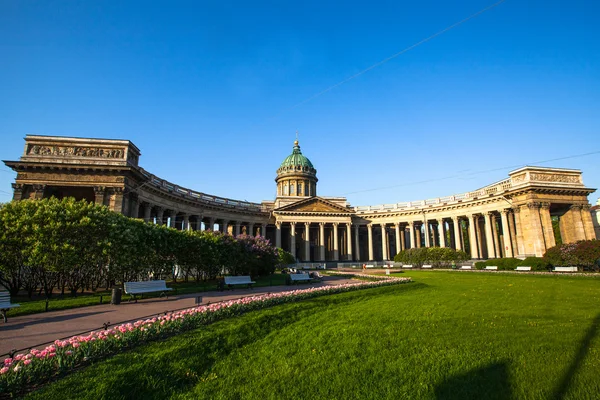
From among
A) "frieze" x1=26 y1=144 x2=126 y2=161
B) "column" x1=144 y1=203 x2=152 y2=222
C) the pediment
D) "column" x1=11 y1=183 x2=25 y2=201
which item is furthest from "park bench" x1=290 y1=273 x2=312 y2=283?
the pediment

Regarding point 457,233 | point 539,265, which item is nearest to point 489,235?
point 457,233

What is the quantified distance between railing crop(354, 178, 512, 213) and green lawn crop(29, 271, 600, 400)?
45780mm

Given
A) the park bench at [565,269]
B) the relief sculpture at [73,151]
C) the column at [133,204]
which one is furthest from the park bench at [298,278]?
the park bench at [565,269]

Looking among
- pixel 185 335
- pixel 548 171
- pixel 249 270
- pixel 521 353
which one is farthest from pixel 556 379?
pixel 548 171

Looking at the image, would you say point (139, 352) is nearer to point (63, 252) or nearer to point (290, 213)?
point (63, 252)

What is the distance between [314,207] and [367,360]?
57.6 m

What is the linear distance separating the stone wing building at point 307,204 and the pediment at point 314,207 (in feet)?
0.67

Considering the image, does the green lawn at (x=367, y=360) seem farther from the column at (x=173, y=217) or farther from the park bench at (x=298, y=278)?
the column at (x=173, y=217)

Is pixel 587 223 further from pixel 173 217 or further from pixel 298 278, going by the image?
pixel 173 217

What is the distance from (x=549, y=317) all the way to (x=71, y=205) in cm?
2218

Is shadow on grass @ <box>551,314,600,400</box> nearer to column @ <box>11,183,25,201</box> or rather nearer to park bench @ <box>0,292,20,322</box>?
park bench @ <box>0,292,20,322</box>

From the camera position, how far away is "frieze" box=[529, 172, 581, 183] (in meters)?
45.5

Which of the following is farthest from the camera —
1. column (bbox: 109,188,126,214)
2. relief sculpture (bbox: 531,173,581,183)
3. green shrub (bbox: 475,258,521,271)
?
relief sculpture (bbox: 531,173,581,183)

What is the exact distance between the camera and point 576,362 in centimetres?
632
